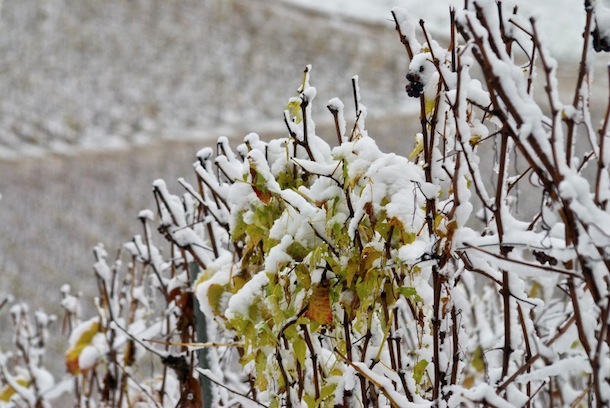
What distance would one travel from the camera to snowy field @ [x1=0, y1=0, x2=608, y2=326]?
752cm

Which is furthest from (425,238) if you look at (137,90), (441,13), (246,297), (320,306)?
(441,13)

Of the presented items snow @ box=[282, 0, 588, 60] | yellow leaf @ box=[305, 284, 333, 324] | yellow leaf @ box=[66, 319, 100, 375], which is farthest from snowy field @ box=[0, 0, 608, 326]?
yellow leaf @ box=[305, 284, 333, 324]

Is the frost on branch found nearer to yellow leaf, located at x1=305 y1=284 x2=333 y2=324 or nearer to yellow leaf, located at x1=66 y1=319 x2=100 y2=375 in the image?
yellow leaf, located at x1=305 y1=284 x2=333 y2=324

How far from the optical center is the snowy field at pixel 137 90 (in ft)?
24.7

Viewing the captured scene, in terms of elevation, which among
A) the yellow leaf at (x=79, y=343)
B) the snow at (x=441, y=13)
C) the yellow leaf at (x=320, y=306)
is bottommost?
the yellow leaf at (x=320, y=306)

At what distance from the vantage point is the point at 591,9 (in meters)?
1.00

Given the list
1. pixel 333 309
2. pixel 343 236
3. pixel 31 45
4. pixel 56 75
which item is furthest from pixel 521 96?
pixel 31 45

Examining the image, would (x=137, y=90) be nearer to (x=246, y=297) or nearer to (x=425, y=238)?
(x=246, y=297)

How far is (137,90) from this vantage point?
42.1 ft

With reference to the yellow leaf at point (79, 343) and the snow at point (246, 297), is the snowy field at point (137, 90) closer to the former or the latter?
the yellow leaf at point (79, 343)

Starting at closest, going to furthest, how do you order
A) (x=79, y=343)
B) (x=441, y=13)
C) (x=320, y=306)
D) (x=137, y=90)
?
(x=320, y=306) < (x=79, y=343) < (x=137, y=90) < (x=441, y=13)

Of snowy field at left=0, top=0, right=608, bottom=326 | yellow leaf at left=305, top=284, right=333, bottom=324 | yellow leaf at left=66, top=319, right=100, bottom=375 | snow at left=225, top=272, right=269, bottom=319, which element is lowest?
yellow leaf at left=305, top=284, right=333, bottom=324

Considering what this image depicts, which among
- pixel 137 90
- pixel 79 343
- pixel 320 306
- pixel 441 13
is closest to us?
pixel 320 306

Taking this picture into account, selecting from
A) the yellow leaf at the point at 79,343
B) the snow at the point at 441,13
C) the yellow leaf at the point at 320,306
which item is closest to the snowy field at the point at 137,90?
the snow at the point at 441,13
